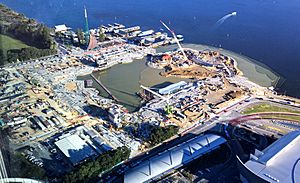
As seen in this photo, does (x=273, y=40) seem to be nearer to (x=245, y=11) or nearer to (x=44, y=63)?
(x=245, y=11)

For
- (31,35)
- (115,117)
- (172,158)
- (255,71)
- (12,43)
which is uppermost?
(31,35)

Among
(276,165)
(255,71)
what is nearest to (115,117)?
(276,165)

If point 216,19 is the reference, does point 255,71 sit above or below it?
below

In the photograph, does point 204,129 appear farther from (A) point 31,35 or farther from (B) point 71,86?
(A) point 31,35

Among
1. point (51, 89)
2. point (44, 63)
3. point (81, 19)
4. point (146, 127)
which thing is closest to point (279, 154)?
point (146, 127)

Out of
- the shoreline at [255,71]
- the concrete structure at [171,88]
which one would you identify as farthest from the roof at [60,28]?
the concrete structure at [171,88]

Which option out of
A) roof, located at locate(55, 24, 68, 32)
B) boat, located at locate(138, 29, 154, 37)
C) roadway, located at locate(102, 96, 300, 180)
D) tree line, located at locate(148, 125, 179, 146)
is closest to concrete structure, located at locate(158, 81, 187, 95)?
roadway, located at locate(102, 96, 300, 180)

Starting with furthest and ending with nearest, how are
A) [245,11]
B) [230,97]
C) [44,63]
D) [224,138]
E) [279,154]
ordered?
[245,11] → [44,63] → [230,97] → [224,138] → [279,154]
